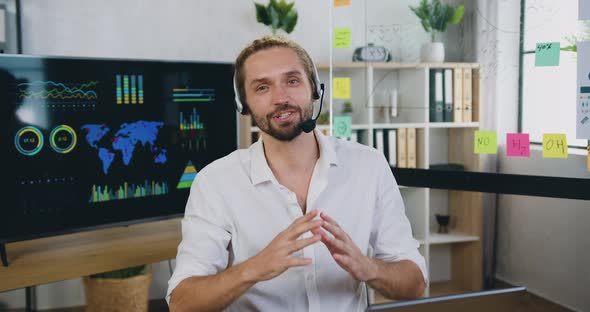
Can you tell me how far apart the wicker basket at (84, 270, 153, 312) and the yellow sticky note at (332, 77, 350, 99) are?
4.32 ft

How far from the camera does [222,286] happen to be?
133cm

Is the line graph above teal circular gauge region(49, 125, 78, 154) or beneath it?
above

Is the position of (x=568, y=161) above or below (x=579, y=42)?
below

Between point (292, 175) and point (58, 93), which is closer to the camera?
point (292, 175)

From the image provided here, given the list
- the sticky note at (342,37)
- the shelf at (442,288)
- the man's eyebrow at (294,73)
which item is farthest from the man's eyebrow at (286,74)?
the shelf at (442,288)

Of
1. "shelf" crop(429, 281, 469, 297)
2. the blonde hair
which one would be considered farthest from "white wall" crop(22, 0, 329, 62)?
the blonde hair

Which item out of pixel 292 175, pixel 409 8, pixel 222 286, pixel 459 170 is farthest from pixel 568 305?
pixel 222 286

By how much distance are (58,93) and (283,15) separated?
1422 millimetres

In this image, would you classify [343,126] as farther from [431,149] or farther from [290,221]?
[290,221]

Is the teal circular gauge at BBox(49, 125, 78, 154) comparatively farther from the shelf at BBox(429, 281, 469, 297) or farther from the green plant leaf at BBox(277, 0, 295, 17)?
the shelf at BBox(429, 281, 469, 297)

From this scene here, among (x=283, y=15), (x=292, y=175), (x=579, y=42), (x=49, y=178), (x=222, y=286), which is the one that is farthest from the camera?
(x=283, y=15)

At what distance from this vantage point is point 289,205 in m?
1.57

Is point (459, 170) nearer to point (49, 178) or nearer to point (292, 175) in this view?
point (292, 175)

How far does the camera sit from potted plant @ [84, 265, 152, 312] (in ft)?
9.14
